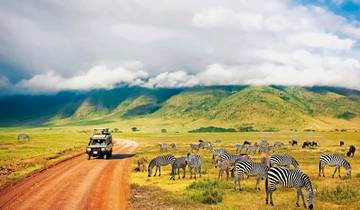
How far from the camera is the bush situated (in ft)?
92.3

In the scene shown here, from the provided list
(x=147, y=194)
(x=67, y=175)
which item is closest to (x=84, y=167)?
(x=67, y=175)

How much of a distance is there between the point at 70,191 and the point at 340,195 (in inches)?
784

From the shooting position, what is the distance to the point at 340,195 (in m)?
28.9

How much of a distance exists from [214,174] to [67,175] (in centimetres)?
1497

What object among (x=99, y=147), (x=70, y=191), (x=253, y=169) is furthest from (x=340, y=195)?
(x=99, y=147)

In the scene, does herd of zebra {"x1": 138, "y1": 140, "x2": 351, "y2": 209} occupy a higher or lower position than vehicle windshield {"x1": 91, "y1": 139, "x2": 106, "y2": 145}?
lower

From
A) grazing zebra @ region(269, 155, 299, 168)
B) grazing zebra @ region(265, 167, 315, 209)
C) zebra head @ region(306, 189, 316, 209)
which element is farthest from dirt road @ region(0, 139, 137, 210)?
grazing zebra @ region(269, 155, 299, 168)

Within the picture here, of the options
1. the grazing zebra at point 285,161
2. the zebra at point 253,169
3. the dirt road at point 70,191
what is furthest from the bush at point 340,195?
the dirt road at point 70,191

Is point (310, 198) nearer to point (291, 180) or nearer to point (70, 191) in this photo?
point (291, 180)

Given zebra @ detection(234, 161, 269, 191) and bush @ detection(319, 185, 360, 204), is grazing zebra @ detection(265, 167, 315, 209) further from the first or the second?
zebra @ detection(234, 161, 269, 191)

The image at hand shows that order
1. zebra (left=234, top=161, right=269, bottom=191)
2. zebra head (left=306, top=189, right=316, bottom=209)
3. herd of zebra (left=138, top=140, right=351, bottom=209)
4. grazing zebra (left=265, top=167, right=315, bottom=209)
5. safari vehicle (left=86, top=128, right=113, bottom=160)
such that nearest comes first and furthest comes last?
zebra head (left=306, top=189, right=316, bottom=209) → grazing zebra (left=265, top=167, right=315, bottom=209) → herd of zebra (left=138, top=140, right=351, bottom=209) → zebra (left=234, top=161, right=269, bottom=191) → safari vehicle (left=86, top=128, right=113, bottom=160)

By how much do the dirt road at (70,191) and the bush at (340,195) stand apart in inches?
551

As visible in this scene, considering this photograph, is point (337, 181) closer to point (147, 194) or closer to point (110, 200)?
point (147, 194)

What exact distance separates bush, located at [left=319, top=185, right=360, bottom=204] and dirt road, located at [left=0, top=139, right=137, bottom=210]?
1400 centimetres
